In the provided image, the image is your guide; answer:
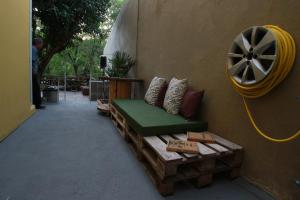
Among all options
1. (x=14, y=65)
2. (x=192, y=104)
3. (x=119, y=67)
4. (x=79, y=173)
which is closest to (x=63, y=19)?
Answer: (x=119, y=67)

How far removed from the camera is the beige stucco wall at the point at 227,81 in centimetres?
154

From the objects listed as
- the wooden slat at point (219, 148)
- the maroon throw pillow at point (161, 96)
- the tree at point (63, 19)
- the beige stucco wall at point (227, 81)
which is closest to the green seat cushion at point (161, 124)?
the beige stucco wall at point (227, 81)

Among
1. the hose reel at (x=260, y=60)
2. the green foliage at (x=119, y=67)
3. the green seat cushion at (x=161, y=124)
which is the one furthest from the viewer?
the green foliage at (x=119, y=67)

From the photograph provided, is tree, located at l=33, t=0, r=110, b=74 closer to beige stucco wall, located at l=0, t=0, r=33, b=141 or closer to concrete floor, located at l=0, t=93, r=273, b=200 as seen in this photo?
beige stucco wall, located at l=0, t=0, r=33, b=141

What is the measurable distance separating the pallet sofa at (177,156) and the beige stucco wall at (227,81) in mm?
137

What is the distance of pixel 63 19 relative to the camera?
563 centimetres

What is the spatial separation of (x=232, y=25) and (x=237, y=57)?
0.42 m

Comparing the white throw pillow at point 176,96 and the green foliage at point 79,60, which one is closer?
the white throw pillow at point 176,96

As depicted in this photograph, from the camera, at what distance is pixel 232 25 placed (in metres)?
2.08

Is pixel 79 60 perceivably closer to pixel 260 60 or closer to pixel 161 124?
pixel 161 124

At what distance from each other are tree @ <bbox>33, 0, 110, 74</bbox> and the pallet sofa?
441cm

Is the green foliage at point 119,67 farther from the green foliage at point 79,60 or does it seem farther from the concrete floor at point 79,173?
the green foliage at point 79,60

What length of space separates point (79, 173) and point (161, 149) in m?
0.81

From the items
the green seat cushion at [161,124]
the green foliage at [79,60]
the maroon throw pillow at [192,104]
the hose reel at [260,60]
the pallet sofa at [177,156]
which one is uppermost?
the green foliage at [79,60]
